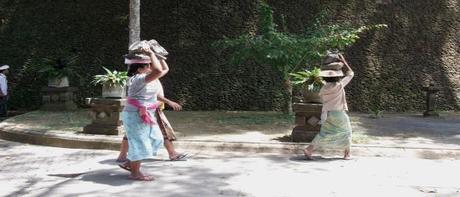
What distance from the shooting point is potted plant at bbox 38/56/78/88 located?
13906mm

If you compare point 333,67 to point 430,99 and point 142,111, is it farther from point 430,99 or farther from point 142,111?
point 430,99

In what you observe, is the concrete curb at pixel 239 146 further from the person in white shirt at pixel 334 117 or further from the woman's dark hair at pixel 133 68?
→ the woman's dark hair at pixel 133 68

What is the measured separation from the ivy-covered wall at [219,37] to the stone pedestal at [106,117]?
4806mm

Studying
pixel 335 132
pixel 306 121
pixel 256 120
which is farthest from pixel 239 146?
pixel 256 120

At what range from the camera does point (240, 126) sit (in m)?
10.8

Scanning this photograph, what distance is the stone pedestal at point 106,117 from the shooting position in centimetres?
948

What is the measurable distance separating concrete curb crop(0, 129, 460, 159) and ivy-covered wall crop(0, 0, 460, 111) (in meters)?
5.34

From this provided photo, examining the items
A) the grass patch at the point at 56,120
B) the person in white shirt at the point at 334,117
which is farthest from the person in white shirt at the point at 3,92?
the person in white shirt at the point at 334,117

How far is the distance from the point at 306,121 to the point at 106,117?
342cm

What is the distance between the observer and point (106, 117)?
31.5ft

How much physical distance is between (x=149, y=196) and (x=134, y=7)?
6.62m

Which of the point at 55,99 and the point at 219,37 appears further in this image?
the point at 219,37

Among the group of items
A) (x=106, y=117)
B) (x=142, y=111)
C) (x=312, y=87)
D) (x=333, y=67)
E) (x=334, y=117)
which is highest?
(x=333, y=67)

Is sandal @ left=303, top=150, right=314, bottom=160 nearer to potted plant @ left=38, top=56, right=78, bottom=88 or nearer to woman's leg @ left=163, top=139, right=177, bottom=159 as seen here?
woman's leg @ left=163, top=139, right=177, bottom=159
